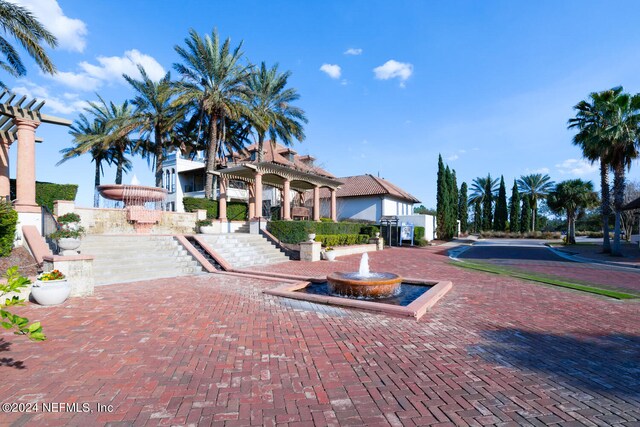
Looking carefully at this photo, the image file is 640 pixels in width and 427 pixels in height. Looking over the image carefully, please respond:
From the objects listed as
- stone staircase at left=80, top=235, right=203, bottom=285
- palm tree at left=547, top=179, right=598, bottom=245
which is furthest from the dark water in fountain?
palm tree at left=547, top=179, right=598, bottom=245

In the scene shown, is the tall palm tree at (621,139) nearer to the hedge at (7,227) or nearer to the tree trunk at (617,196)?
the tree trunk at (617,196)

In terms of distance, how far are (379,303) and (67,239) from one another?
8921 mm

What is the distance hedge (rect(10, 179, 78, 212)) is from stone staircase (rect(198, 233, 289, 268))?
8590mm

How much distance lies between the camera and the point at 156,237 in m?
13.7

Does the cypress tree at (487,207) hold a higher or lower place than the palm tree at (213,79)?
lower

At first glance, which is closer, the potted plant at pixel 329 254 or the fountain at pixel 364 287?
the fountain at pixel 364 287

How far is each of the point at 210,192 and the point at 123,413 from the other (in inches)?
927

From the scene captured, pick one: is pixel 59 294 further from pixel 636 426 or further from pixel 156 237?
pixel 636 426

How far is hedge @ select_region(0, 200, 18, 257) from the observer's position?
29.1 feet

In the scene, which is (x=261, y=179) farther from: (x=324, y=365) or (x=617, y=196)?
(x=617, y=196)

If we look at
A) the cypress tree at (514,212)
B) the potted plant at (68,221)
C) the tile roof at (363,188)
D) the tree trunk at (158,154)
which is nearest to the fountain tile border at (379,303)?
the potted plant at (68,221)

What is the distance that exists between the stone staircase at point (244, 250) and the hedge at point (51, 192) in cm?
859

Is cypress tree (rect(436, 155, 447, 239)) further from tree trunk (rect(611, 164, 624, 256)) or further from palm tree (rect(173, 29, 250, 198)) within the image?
palm tree (rect(173, 29, 250, 198))

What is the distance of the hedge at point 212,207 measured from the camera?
23328 millimetres
